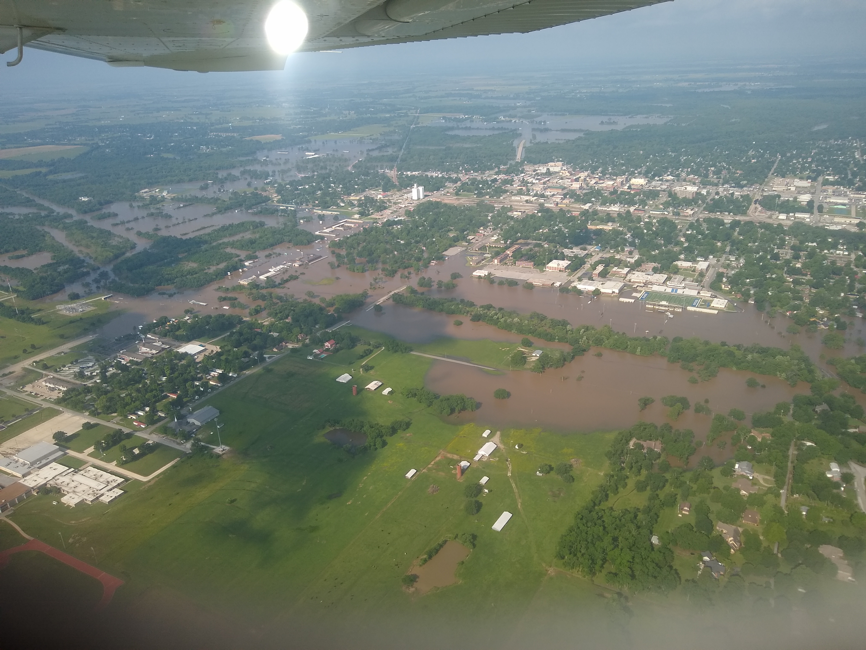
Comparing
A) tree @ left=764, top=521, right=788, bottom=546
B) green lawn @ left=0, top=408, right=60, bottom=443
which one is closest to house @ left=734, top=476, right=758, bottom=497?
tree @ left=764, top=521, right=788, bottom=546

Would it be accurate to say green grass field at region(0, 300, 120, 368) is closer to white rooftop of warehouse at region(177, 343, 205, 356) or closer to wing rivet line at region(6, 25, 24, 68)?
white rooftop of warehouse at region(177, 343, 205, 356)

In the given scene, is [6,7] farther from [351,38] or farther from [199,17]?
[351,38]

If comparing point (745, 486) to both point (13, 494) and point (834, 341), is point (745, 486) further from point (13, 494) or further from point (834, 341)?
point (13, 494)

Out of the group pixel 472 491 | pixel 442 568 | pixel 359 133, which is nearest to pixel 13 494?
pixel 442 568

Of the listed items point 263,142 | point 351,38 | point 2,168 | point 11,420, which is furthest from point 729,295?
point 2,168

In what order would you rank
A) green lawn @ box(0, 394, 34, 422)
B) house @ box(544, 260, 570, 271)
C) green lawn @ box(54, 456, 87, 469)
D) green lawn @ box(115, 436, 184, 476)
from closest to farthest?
green lawn @ box(115, 436, 184, 476), green lawn @ box(54, 456, 87, 469), green lawn @ box(0, 394, 34, 422), house @ box(544, 260, 570, 271)
